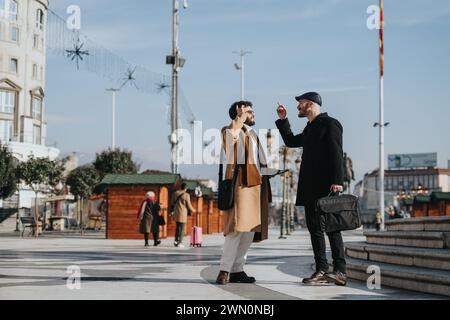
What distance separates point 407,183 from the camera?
→ 186625 mm

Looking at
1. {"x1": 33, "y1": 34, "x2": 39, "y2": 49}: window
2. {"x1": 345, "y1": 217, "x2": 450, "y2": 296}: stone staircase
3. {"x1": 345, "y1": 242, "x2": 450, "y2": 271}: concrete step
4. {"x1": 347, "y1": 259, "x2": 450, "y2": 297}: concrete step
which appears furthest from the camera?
{"x1": 33, "y1": 34, "x2": 39, "y2": 49}: window

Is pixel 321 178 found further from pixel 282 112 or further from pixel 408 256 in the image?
pixel 408 256

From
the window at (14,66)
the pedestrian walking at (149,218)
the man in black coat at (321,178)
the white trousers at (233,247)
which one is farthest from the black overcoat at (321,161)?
the window at (14,66)

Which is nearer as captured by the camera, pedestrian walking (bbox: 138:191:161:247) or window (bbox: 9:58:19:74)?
pedestrian walking (bbox: 138:191:161:247)

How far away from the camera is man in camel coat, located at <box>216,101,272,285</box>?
7.44m

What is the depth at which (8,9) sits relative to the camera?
71.2m

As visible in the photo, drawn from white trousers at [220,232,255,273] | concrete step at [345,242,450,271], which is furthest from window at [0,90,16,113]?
white trousers at [220,232,255,273]

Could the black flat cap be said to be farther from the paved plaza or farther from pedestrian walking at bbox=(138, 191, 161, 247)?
pedestrian walking at bbox=(138, 191, 161, 247)

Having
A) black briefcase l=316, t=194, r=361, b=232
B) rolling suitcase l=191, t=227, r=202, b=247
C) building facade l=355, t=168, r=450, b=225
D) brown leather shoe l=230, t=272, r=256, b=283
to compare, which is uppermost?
building facade l=355, t=168, r=450, b=225

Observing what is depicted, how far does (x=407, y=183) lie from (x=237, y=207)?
186188mm

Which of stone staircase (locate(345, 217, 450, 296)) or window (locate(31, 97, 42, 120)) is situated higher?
window (locate(31, 97, 42, 120))
